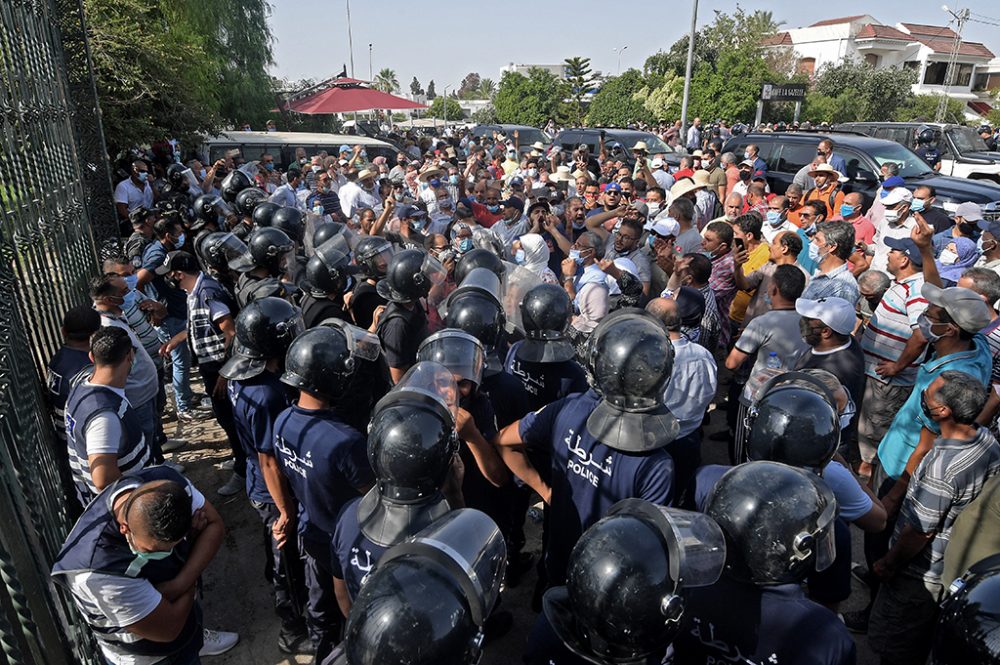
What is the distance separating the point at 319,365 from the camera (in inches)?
111

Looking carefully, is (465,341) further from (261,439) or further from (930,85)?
(930,85)

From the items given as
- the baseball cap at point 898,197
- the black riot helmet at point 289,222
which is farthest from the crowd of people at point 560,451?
the baseball cap at point 898,197

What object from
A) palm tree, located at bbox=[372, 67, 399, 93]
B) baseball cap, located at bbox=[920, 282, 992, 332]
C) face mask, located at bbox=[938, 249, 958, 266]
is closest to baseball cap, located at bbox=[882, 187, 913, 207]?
face mask, located at bbox=[938, 249, 958, 266]

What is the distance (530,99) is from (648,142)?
2081cm

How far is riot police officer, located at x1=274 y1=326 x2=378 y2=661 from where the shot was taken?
2.71 m

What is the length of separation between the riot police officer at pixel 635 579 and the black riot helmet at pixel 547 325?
5.89 ft

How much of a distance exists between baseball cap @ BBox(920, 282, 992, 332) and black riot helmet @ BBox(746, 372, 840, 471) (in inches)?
60.4

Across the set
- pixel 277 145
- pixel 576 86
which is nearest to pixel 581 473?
pixel 277 145

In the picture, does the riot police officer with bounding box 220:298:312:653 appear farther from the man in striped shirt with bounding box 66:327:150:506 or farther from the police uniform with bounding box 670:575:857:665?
the police uniform with bounding box 670:575:857:665

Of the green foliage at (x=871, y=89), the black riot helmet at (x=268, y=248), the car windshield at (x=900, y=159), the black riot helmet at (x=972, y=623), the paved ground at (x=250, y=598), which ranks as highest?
the green foliage at (x=871, y=89)

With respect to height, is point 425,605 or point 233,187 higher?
point 233,187

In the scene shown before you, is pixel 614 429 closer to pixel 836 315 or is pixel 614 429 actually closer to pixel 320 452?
pixel 320 452

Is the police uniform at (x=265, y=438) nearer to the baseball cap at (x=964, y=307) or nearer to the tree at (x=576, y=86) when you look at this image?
the baseball cap at (x=964, y=307)

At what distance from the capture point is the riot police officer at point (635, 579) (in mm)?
1594
